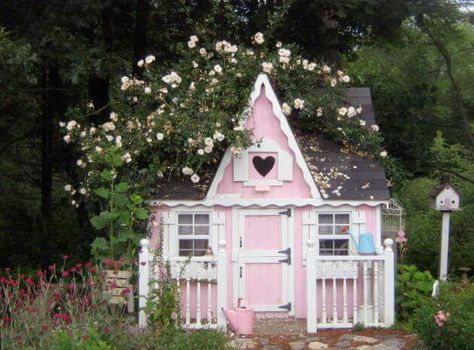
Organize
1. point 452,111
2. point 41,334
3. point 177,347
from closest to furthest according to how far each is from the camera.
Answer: point 41,334, point 177,347, point 452,111

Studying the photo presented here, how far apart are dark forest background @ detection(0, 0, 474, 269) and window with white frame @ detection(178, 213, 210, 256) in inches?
97.2

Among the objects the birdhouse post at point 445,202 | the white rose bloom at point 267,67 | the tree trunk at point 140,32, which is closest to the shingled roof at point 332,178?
the white rose bloom at point 267,67

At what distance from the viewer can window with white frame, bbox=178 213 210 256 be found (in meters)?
9.13

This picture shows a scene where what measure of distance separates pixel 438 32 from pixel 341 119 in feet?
11.4

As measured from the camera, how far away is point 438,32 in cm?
1179

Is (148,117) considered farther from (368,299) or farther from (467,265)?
(467,265)

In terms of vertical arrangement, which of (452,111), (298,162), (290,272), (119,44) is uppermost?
(119,44)

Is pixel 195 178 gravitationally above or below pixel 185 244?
above

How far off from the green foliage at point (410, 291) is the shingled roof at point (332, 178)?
3.77 ft

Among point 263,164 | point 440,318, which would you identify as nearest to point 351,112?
point 263,164

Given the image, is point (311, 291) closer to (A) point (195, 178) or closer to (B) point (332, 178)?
(B) point (332, 178)

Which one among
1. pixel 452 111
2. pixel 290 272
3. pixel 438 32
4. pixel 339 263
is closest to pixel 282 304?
pixel 290 272

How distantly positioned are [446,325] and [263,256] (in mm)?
2943

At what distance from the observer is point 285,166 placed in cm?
908
